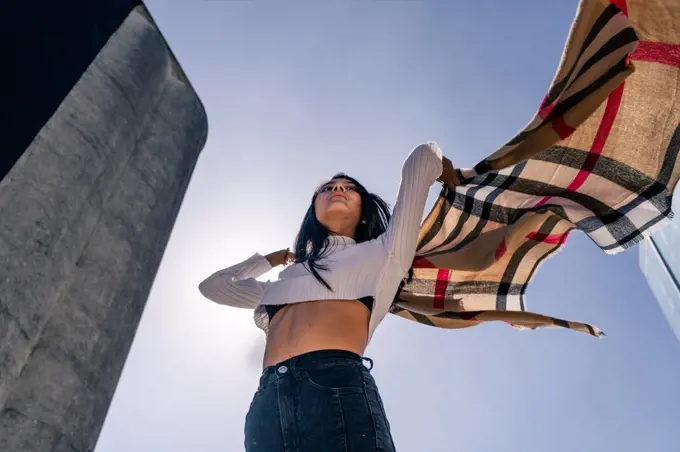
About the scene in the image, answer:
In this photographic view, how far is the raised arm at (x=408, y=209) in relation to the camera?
256cm

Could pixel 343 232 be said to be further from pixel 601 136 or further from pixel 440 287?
pixel 601 136

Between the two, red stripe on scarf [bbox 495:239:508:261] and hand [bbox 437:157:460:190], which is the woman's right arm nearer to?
hand [bbox 437:157:460:190]

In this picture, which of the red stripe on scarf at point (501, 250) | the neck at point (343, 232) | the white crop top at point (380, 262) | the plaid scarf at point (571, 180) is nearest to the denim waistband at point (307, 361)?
the white crop top at point (380, 262)

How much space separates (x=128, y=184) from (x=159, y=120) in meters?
0.83

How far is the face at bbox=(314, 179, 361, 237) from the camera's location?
311cm

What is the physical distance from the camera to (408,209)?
8.38 ft

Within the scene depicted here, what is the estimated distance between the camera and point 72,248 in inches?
99.7

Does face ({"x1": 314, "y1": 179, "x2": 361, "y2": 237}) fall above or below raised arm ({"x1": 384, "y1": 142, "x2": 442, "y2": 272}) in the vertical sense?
above

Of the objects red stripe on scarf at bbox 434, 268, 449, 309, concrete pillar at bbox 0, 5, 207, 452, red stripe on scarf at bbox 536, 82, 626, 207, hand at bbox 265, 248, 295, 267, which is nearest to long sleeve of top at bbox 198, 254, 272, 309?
hand at bbox 265, 248, 295, 267

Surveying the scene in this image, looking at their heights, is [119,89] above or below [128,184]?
above

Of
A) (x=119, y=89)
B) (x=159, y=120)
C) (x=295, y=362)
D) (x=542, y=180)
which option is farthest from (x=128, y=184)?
(x=542, y=180)

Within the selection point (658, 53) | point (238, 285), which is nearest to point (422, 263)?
point (238, 285)

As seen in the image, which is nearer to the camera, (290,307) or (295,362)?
(295,362)

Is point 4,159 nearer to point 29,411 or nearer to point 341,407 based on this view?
point 29,411
